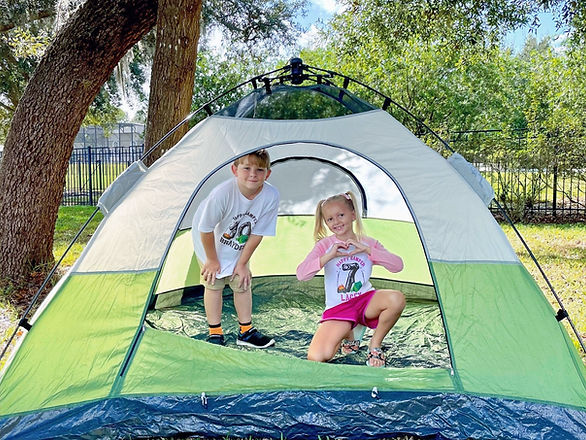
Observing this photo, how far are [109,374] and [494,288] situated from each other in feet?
4.83

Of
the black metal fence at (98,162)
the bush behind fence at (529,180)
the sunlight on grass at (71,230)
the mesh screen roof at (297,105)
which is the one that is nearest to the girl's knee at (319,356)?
the mesh screen roof at (297,105)

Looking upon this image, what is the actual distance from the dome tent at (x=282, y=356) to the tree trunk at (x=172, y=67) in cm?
190

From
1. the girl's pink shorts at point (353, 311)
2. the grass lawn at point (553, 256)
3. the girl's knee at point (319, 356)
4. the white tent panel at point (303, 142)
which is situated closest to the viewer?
the white tent panel at point (303, 142)

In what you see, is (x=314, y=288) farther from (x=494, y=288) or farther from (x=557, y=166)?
(x=557, y=166)

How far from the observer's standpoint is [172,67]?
14.7 ft

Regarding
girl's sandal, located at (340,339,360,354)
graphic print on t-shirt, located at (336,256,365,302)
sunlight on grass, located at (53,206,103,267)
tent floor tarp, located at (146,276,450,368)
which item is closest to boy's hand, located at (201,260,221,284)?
tent floor tarp, located at (146,276,450,368)

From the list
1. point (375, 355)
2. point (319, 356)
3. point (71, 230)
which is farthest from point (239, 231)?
point (71, 230)

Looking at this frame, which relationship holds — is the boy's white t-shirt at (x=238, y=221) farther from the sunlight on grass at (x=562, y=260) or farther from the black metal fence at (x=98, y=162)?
the black metal fence at (x=98, y=162)

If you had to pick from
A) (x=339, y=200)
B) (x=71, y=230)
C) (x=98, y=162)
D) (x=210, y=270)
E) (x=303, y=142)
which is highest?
(x=98, y=162)

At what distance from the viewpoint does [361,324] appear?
9.11 feet

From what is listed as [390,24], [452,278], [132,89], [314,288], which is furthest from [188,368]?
[132,89]

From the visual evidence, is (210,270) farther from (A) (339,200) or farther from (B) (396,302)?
(B) (396,302)

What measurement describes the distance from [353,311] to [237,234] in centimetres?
72

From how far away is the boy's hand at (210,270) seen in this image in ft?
9.66
